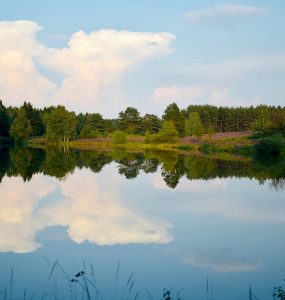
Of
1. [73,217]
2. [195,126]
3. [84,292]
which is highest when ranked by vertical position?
[195,126]

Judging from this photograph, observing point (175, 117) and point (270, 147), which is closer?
point (270, 147)

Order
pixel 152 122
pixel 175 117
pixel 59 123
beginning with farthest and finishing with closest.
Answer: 1. pixel 152 122
2. pixel 175 117
3. pixel 59 123

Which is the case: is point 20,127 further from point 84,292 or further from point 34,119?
point 84,292

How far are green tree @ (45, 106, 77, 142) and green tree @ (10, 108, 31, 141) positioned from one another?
3.84 m

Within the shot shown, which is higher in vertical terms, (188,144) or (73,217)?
(188,144)

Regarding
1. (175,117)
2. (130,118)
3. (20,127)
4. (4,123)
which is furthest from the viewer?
(130,118)

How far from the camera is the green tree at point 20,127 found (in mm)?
74125

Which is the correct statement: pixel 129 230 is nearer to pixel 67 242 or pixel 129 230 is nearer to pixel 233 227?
pixel 67 242

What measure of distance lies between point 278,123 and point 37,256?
2080 inches

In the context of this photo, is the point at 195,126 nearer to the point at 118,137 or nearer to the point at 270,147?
the point at 118,137

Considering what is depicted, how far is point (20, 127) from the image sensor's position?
2926 inches

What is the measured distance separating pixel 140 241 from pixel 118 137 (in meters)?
60.0

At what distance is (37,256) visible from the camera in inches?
407

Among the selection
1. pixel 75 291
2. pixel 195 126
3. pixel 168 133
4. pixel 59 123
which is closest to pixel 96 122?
pixel 59 123
